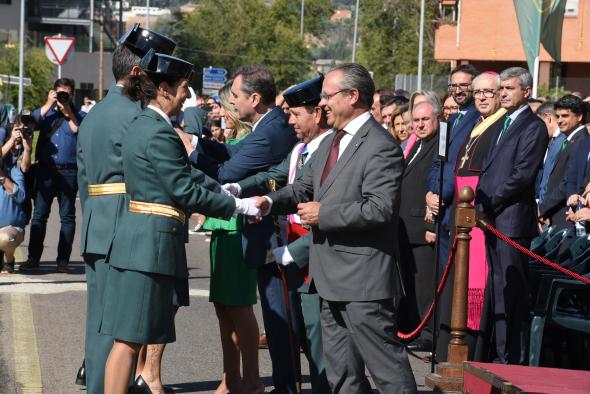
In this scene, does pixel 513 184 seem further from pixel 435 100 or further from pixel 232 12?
pixel 232 12

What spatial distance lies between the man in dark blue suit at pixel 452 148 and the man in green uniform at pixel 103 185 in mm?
A: 2740

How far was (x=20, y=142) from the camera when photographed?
12742mm

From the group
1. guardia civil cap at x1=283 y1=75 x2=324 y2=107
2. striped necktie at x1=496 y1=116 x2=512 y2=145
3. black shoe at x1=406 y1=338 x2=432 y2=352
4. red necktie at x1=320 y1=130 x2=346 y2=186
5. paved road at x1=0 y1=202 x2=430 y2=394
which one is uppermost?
guardia civil cap at x1=283 y1=75 x2=324 y2=107

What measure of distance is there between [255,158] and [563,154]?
17.3 feet

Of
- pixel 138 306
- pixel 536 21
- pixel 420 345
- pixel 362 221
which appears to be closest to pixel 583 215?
pixel 420 345

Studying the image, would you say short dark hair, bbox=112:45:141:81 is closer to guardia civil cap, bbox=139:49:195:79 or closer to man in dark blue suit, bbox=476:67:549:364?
guardia civil cap, bbox=139:49:195:79

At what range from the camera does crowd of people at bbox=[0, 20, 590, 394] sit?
588 cm

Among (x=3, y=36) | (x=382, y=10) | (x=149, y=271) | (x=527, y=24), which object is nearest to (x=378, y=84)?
(x=382, y=10)

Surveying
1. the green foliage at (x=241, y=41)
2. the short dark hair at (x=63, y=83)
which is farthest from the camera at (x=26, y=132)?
the green foliage at (x=241, y=41)

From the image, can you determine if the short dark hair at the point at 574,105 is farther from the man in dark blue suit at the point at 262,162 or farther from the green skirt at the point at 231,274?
the green skirt at the point at 231,274

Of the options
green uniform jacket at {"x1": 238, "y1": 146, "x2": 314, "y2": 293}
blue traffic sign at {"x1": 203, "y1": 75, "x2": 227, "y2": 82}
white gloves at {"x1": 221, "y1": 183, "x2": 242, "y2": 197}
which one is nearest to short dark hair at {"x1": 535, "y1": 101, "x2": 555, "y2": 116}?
green uniform jacket at {"x1": 238, "y1": 146, "x2": 314, "y2": 293}

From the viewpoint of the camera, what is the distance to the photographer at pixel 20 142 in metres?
12.6

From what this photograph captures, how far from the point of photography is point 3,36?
256 ft

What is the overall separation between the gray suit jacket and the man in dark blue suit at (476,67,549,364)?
2.31 meters
